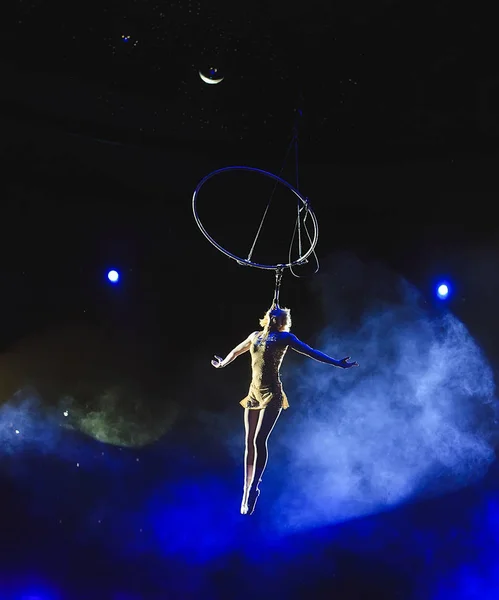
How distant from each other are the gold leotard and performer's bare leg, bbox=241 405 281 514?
0.07 metres

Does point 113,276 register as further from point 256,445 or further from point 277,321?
point 256,445

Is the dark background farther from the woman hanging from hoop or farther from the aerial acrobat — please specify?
the woman hanging from hoop

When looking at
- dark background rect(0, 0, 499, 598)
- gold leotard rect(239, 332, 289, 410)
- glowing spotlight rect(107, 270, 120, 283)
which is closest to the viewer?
gold leotard rect(239, 332, 289, 410)

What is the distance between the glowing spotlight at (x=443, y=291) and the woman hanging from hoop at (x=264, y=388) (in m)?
2.49

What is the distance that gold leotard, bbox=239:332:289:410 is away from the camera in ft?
15.1

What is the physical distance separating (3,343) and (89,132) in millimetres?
2502

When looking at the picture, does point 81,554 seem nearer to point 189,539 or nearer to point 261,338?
point 189,539

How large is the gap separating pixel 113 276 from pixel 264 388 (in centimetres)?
285

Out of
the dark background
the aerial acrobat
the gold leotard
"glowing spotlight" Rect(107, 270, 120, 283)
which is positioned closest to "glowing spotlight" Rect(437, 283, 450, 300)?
the dark background

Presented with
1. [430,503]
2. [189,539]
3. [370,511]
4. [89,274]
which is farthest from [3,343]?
[430,503]

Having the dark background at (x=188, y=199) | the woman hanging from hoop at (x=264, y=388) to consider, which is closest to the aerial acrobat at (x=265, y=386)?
the woman hanging from hoop at (x=264, y=388)

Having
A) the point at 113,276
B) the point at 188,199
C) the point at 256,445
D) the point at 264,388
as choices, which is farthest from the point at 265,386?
the point at 188,199

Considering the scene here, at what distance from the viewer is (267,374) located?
15.2ft

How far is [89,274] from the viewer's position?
6.64 meters
